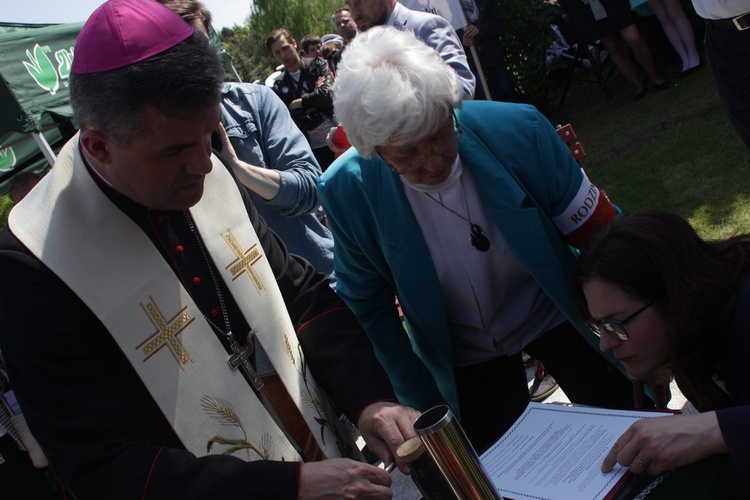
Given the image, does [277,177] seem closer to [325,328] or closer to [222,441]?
[325,328]

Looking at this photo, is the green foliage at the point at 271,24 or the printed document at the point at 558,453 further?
the green foliage at the point at 271,24

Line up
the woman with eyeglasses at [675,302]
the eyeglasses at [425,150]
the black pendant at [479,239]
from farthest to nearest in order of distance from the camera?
the black pendant at [479,239] < the eyeglasses at [425,150] < the woman with eyeglasses at [675,302]

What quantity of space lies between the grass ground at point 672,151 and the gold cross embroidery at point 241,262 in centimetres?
329

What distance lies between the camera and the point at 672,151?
6000mm

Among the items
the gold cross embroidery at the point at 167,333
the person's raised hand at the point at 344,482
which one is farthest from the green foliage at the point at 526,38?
the person's raised hand at the point at 344,482

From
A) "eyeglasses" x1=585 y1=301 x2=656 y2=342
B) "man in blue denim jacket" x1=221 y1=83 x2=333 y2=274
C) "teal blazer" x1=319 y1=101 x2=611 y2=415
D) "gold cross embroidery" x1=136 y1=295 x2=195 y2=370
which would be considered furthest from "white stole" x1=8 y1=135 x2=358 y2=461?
"man in blue denim jacket" x1=221 y1=83 x2=333 y2=274

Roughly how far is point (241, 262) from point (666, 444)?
43.2 inches

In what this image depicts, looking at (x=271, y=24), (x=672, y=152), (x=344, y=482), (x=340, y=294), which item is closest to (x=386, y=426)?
(x=344, y=482)

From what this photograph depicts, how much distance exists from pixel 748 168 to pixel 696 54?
345 cm

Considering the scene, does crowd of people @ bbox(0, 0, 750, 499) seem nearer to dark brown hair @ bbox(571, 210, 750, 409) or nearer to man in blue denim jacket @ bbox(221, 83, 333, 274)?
dark brown hair @ bbox(571, 210, 750, 409)

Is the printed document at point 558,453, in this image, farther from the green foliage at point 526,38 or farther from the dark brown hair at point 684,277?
the green foliage at point 526,38

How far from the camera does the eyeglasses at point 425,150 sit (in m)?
1.91


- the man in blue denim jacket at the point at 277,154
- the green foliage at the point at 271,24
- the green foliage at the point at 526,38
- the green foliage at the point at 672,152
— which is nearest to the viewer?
the man in blue denim jacket at the point at 277,154

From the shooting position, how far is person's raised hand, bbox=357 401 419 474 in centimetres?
168
